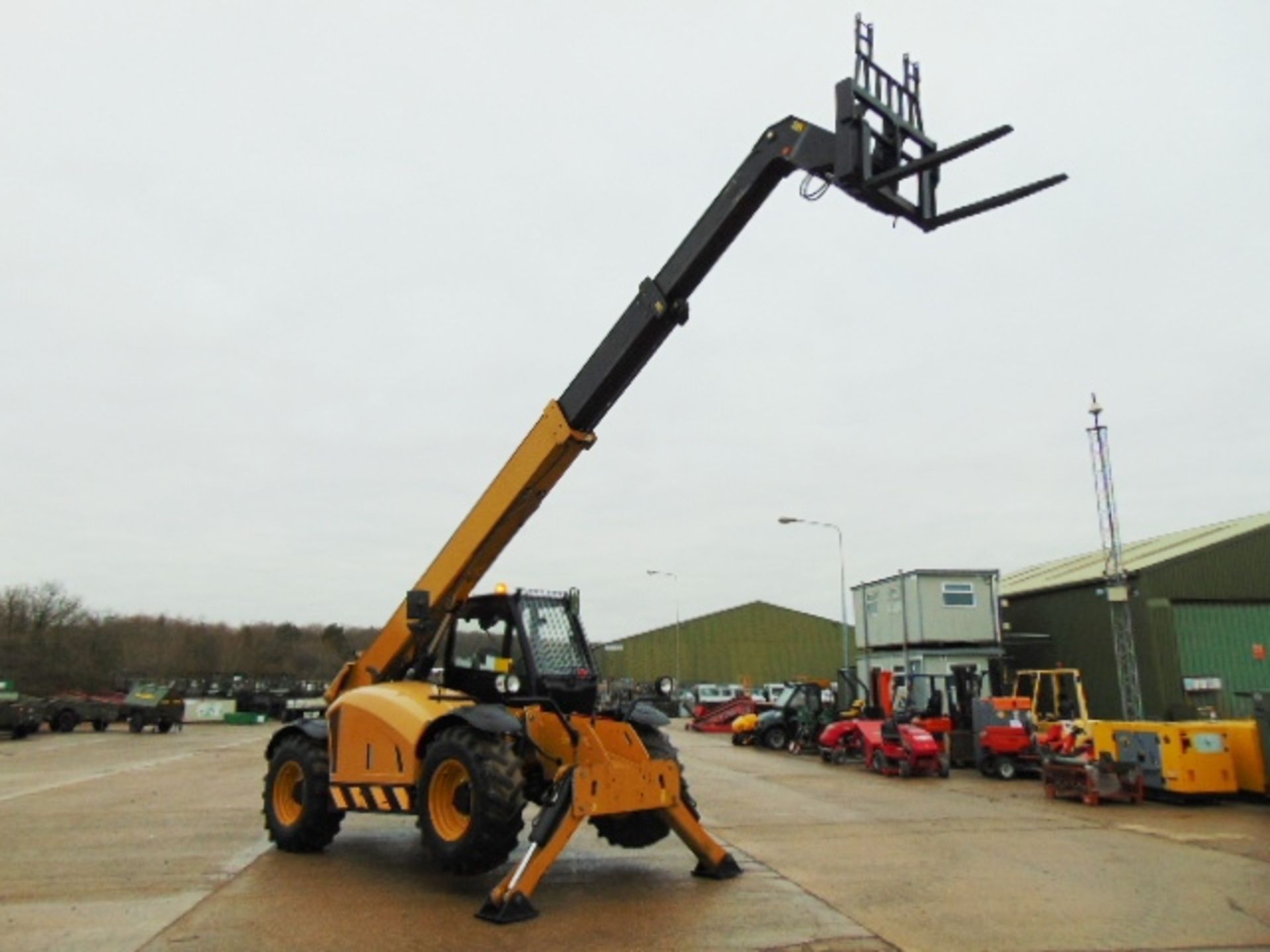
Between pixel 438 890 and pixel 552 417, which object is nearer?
pixel 438 890

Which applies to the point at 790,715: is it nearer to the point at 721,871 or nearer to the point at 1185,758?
the point at 1185,758

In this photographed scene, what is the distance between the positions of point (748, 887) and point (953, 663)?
24.8 metres

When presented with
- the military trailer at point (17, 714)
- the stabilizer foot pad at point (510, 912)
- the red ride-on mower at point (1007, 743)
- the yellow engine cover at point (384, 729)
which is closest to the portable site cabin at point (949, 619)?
the red ride-on mower at point (1007, 743)

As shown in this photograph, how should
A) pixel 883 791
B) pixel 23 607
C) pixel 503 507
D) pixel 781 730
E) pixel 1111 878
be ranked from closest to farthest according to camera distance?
pixel 1111 878
pixel 503 507
pixel 883 791
pixel 781 730
pixel 23 607

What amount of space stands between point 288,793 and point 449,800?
3229 millimetres

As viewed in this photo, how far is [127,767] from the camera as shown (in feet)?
71.9

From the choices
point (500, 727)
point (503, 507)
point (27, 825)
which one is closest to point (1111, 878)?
point (500, 727)

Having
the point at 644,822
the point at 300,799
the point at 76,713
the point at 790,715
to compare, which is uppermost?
the point at 790,715

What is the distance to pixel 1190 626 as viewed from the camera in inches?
1144

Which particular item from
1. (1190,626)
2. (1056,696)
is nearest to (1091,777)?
(1056,696)

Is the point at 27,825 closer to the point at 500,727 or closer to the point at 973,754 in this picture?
the point at 500,727

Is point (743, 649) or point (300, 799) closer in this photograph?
point (300, 799)

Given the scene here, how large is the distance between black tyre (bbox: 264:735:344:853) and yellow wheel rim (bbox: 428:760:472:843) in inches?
84.9

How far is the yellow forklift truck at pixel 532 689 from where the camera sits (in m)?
7.72
